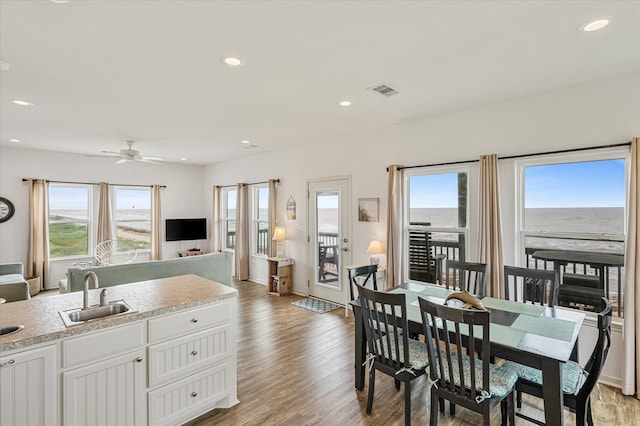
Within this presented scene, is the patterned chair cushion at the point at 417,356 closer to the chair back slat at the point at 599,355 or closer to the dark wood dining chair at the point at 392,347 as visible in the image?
the dark wood dining chair at the point at 392,347

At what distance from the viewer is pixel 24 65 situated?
265 cm

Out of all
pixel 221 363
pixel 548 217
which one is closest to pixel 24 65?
pixel 221 363

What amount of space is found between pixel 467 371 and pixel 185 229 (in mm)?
7522

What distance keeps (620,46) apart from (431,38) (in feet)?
4.89

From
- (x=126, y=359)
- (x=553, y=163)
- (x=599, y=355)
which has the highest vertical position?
(x=553, y=163)

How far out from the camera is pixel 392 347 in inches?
101

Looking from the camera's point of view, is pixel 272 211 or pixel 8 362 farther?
pixel 272 211

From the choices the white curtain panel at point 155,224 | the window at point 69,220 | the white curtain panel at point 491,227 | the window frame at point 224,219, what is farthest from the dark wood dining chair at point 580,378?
the window at point 69,220

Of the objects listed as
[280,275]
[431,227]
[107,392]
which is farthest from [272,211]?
[107,392]

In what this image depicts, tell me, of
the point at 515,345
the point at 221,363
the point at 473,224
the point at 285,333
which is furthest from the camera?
the point at 285,333

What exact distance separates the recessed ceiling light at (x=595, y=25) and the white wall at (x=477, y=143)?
3.71 ft

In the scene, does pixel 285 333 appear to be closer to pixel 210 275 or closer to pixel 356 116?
pixel 210 275

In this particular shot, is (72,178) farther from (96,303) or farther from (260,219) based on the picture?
(96,303)

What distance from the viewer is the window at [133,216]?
7488 millimetres
